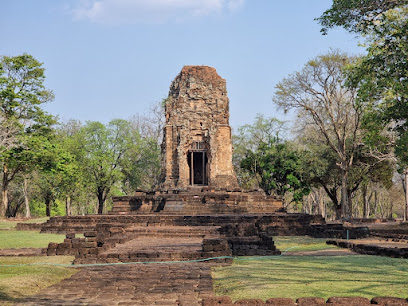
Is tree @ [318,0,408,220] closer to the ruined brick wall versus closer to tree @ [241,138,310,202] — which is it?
the ruined brick wall

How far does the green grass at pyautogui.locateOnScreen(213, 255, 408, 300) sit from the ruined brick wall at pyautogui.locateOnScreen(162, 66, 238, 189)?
18884 millimetres

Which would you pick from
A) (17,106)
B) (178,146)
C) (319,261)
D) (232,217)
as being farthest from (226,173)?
(319,261)

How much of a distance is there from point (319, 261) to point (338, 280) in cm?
272

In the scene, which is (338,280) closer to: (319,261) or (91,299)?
(319,261)

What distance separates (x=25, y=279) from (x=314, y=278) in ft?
15.2

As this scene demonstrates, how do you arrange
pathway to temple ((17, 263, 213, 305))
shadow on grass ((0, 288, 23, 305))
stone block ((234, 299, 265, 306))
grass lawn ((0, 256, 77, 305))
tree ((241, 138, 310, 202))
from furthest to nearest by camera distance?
tree ((241, 138, 310, 202)) → grass lawn ((0, 256, 77, 305)) → pathway to temple ((17, 263, 213, 305)) → shadow on grass ((0, 288, 23, 305)) → stone block ((234, 299, 265, 306))

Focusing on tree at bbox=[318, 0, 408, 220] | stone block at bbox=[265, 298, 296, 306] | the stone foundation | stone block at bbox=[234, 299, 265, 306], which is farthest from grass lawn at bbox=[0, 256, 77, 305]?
the stone foundation

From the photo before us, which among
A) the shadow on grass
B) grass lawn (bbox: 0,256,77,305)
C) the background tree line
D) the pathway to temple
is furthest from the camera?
the background tree line

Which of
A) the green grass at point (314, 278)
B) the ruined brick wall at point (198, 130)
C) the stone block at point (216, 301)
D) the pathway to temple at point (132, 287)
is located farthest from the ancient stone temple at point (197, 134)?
the stone block at point (216, 301)

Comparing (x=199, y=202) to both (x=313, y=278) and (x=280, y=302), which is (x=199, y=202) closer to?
(x=313, y=278)

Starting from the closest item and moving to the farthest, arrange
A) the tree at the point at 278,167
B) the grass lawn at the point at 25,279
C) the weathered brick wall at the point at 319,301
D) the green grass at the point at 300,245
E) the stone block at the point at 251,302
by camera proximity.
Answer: the weathered brick wall at the point at 319,301
the stone block at the point at 251,302
the grass lawn at the point at 25,279
the green grass at the point at 300,245
the tree at the point at 278,167

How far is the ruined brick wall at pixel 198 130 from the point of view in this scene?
95.8ft

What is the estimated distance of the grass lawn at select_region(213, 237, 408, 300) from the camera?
21.4 ft

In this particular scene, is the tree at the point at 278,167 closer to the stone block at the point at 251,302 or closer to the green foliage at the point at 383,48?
the green foliage at the point at 383,48
